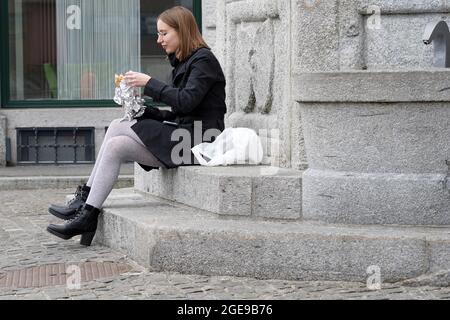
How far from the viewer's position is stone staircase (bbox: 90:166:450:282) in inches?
239

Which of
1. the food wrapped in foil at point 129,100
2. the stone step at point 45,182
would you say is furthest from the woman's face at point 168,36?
the stone step at point 45,182

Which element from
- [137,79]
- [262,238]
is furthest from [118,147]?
[262,238]

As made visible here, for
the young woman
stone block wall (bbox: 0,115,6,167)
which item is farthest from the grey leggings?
stone block wall (bbox: 0,115,6,167)

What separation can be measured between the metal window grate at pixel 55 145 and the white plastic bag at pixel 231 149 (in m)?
5.79

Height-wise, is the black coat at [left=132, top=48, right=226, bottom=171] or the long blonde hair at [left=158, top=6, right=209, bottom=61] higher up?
the long blonde hair at [left=158, top=6, right=209, bottom=61]

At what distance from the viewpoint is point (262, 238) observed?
6.27m

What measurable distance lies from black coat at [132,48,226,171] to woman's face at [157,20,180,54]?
0.42 feet

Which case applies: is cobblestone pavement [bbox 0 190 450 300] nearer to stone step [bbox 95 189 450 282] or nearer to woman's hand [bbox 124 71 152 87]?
stone step [bbox 95 189 450 282]

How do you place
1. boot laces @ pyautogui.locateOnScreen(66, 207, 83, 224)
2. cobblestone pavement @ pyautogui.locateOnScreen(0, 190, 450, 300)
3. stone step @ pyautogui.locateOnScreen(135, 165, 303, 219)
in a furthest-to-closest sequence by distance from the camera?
boot laces @ pyautogui.locateOnScreen(66, 207, 83, 224)
stone step @ pyautogui.locateOnScreen(135, 165, 303, 219)
cobblestone pavement @ pyautogui.locateOnScreen(0, 190, 450, 300)

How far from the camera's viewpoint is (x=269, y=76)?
7.96 meters

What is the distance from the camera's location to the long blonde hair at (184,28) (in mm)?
7355

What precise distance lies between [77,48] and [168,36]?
659 centimetres

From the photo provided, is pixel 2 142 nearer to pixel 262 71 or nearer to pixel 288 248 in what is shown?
pixel 262 71
